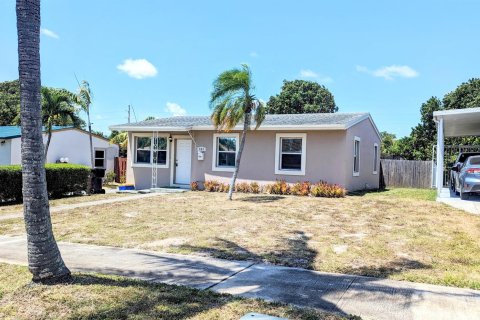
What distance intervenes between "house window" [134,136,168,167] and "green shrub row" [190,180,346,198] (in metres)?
2.23

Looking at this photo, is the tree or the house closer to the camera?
the house

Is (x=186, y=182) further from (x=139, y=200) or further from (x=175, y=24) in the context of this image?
(x=175, y=24)

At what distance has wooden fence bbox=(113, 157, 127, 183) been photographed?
24.4 m

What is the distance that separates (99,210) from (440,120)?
11646 millimetres

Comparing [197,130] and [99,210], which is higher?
[197,130]

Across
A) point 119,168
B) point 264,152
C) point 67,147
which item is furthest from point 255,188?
point 67,147

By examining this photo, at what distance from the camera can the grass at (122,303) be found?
3.83 metres

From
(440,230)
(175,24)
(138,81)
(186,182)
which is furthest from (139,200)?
(138,81)

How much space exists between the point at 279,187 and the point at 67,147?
52.7 ft

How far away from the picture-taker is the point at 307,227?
9102 millimetres

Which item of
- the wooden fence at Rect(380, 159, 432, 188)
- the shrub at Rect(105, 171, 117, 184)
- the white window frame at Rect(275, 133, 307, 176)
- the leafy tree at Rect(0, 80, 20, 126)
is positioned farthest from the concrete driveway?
the leafy tree at Rect(0, 80, 20, 126)

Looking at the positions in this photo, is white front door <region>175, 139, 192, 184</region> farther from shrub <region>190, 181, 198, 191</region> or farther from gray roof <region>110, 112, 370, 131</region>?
gray roof <region>110, 112, 370, 131</region>

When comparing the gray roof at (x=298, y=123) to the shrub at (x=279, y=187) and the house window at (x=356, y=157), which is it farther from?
the shrub at (x=279, y=187)

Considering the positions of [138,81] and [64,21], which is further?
[138,81]
